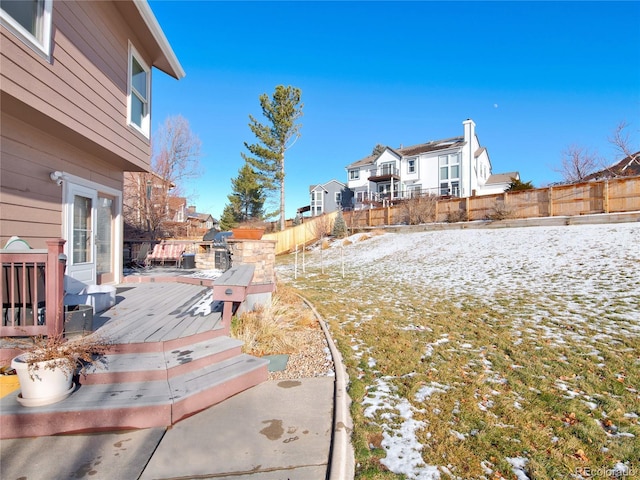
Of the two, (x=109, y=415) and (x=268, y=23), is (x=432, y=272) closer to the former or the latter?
(x=109, y=415)

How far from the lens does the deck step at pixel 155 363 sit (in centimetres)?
280

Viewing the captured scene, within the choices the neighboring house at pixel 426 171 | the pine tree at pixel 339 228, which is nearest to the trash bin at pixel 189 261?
the pine tree at pixel 339 228

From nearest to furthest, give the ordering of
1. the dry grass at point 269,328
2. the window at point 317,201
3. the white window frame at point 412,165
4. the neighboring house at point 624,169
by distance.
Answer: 1. the dry grass at point 269,328
2. the neighboring house at point 624,169
3. the white window frame at point 412,165
4. the window at point 317,201

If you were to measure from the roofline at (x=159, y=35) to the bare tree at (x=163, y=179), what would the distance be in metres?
10.6

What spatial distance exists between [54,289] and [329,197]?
38.6 metres

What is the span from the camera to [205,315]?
4.34 metres

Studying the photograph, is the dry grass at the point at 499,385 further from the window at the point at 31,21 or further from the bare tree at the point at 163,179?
the bare tree at the point at 163,179

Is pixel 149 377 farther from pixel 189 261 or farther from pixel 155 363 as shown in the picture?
pixel 189 261

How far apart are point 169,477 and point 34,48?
4903 mm

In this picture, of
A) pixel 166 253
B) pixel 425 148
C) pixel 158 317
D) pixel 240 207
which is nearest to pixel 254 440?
pixel 158 317

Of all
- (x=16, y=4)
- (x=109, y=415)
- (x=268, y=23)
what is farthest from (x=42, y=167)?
(x=268, y=23)

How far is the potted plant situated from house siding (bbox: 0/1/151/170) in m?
2.88

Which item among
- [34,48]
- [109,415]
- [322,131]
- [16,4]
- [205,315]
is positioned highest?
[322,131]

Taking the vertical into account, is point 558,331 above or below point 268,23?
below
